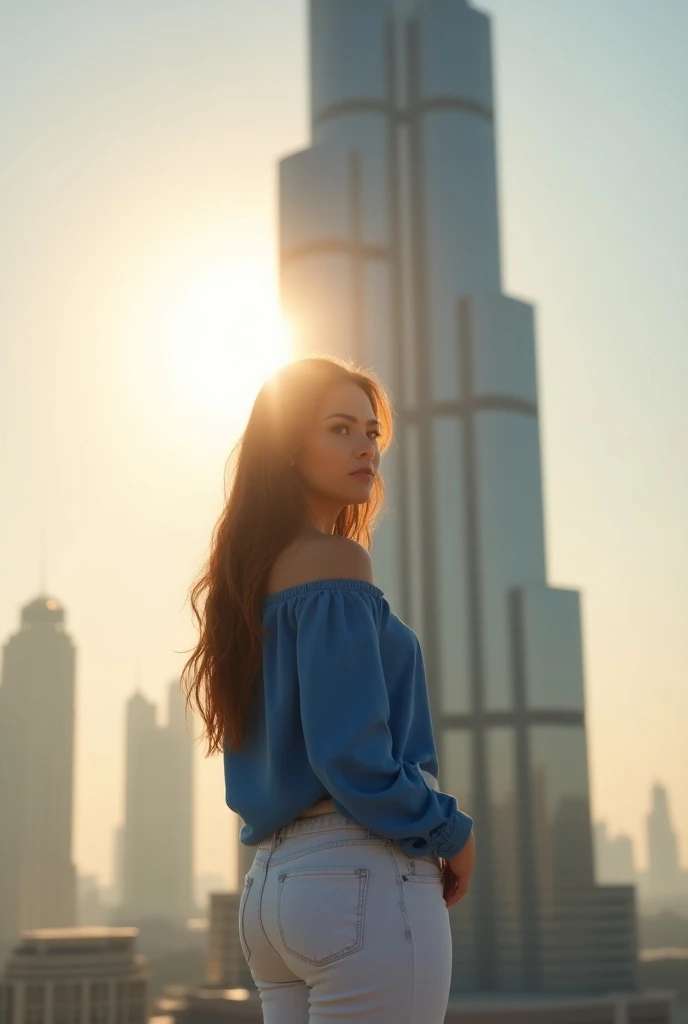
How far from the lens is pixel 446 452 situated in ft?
195

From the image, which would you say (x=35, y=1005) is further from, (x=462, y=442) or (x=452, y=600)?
(x=462, y=442)

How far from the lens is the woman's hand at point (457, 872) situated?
1878 millimetres

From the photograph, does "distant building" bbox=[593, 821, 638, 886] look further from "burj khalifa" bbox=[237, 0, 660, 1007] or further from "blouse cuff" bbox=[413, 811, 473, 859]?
"blouse cuff" bbox=[413, 811, 473, 859]

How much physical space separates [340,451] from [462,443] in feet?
189

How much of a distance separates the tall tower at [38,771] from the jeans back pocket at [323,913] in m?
112

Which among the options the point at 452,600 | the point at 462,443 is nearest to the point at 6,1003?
the point at 452,600

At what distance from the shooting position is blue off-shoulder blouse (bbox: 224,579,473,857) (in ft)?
6.00

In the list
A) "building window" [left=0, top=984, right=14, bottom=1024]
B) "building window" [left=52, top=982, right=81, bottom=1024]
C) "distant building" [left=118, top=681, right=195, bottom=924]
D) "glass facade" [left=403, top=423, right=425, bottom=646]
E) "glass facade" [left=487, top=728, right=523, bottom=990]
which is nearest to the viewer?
"glass facade" [left=487, top=728, right=523, bottom=990]

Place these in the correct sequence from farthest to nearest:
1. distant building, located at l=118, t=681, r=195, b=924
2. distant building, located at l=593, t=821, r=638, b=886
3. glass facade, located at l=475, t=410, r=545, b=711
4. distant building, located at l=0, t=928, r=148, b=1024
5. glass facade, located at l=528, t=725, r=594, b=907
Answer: distant building, located at l=118, t=681, r=195, b=924, distant building, located at l=593, t=821, r=638, b=886, distant building, located at l=0, t=928, r=148, b=1024, glass facade, located at l=475, t=410, r=545, b=711, glass facade, located at l=528, t=725, r=594, b=907

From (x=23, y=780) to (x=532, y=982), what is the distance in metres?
69.9

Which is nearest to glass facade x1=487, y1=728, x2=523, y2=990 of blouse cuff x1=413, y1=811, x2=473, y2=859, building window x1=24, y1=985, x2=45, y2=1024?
building window x1=24, y1=985, x2=45, y2=1024

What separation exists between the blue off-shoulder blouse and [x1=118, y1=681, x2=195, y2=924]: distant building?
138 meters

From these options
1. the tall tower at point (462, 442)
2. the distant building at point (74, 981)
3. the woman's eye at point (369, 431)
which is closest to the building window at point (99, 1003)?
the distant building at point (74, 981)

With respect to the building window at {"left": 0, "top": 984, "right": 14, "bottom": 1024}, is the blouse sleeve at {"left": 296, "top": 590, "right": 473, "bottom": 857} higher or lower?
higher
